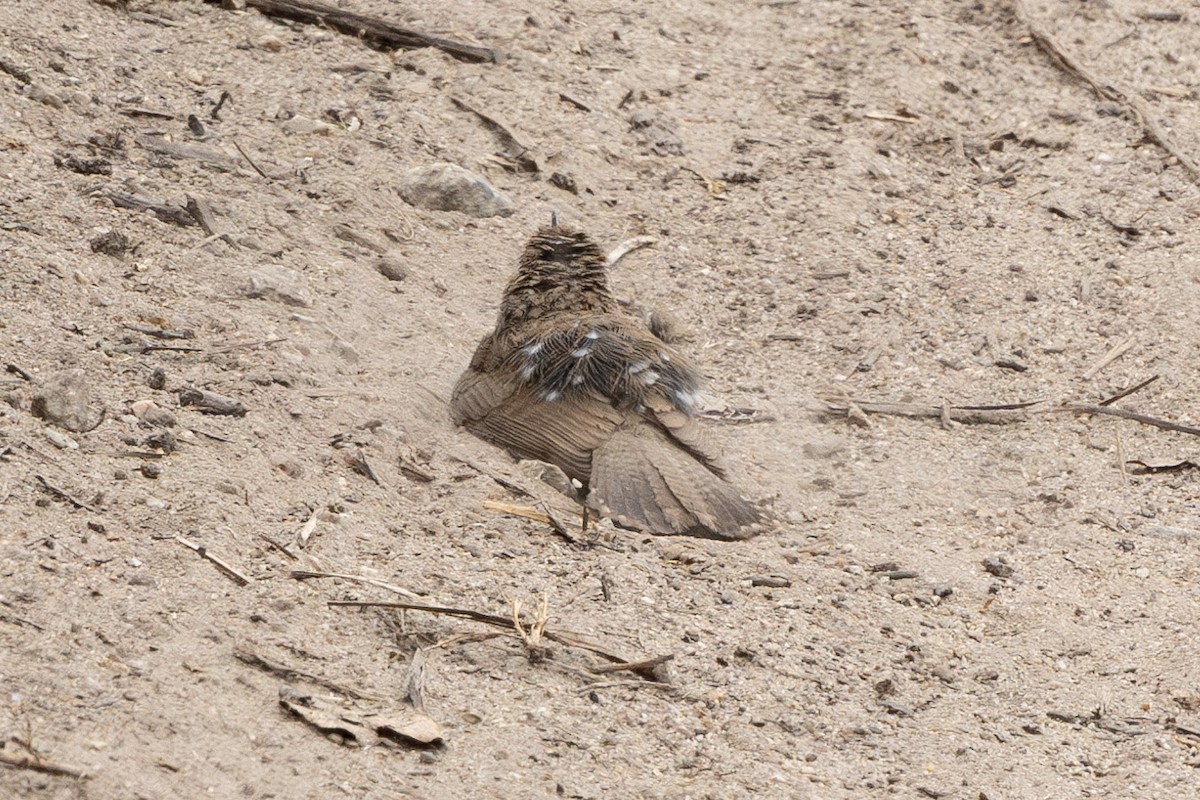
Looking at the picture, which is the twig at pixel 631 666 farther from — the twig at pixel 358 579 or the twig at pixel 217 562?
the twig at pixel 217 562

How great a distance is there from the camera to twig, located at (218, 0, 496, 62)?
8891 millimetres

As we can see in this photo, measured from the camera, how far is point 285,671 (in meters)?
4.14

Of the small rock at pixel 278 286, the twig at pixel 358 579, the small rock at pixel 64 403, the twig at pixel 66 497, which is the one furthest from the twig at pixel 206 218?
the twig at pixel 358 579

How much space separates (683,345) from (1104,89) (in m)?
4.13

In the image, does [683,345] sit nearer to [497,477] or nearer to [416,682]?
[497,477]

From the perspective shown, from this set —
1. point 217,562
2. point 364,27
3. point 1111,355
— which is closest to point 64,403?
point 217,562

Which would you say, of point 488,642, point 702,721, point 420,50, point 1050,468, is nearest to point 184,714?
point 488,642

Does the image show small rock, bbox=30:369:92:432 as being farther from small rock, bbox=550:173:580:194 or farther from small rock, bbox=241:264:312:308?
small rock, bbox=550:173:580:194

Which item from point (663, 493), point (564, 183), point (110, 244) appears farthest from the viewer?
point (564, 183)

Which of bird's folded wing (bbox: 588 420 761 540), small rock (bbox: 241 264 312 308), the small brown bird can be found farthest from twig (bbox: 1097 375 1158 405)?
small rock (bbox: 241 264 312 308)

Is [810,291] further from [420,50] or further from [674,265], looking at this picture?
[420,50]

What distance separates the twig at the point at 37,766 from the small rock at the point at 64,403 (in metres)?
1.87

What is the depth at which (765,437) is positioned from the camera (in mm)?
6785

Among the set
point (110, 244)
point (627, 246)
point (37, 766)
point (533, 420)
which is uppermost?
point (37, 766)
